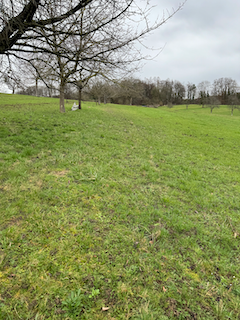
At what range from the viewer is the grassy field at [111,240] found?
2205 millimetres

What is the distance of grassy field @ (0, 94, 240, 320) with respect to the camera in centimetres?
221

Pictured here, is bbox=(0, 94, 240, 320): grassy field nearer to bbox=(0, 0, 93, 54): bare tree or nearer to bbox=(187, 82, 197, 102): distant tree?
bbox=(0, 0, 93, 54): bare tree

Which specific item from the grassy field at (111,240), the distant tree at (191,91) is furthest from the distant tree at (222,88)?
the grassy field at (111,240)

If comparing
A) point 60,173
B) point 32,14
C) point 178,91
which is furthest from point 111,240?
point 178,91

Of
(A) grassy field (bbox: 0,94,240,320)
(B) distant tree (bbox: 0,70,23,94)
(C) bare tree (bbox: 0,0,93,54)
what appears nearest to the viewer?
(A) grassy field (bbox: 0,94,240,320)

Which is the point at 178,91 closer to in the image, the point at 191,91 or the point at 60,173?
the point at 191,91

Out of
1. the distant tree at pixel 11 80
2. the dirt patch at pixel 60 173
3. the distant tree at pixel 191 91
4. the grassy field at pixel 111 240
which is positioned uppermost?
the distant tree at pixel 191 91

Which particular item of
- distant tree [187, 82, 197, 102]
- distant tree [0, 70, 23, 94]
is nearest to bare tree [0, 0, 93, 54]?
distant tree [0, 70, 23, 94]

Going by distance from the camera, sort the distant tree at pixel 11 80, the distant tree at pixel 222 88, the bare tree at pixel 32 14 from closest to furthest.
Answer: the bare tree at pixel 32 14
the distant tree at pixel 11 80
the distant tree at pixel 222 88

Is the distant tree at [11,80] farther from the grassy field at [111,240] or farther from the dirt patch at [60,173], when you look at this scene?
the dirt patch at [60,173]

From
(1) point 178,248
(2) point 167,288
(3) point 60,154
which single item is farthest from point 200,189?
(3) point 60,154

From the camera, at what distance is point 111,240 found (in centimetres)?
317

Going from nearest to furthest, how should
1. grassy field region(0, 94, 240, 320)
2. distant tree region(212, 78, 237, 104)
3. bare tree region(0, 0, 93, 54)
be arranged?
grassy field region(0, 94, 240, 320) < bare tree region(0, 0, 93, 54) < distant tree region(212, 78, 237, 104)

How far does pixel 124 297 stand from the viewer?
2.27m
